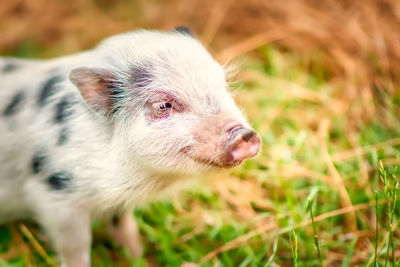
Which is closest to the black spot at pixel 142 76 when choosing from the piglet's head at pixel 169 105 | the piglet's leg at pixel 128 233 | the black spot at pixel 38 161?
the piglet's head at pixel 169 105

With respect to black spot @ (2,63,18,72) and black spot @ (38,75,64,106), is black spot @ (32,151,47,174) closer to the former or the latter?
black spot @ (38,75,64,106)

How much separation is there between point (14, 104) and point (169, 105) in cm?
141

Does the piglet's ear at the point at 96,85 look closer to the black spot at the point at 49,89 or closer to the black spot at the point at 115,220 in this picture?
the black spot at the point at 49,89

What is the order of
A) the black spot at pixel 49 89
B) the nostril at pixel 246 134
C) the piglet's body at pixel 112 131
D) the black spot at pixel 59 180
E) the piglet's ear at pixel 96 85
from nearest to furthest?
the nostril at pixel 246 134 < the piglet's body at pixel 112 131 < the piglet's ear at pixel 96 85 < the black spot at pixel 59 180 < the black spot at pixel 49 89

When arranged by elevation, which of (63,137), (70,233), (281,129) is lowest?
(70,233)

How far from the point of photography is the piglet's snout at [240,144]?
7.32 feet

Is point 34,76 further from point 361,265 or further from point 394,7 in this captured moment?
point 394,7

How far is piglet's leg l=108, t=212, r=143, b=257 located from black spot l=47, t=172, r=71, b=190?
0.68m

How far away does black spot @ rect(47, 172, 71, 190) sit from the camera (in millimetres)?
2832

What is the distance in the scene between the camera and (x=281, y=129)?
4352mm

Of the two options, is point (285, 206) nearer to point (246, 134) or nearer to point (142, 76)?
point (246, 134)

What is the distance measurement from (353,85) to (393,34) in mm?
739

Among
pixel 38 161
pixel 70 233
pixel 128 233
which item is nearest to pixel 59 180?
pixel 38 161

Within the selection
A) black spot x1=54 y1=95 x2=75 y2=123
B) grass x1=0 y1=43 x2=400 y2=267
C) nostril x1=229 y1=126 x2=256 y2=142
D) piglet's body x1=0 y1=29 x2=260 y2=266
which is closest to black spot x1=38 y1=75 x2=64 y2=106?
piglet's body x1=0 y1=29 x2=260 y2=266
